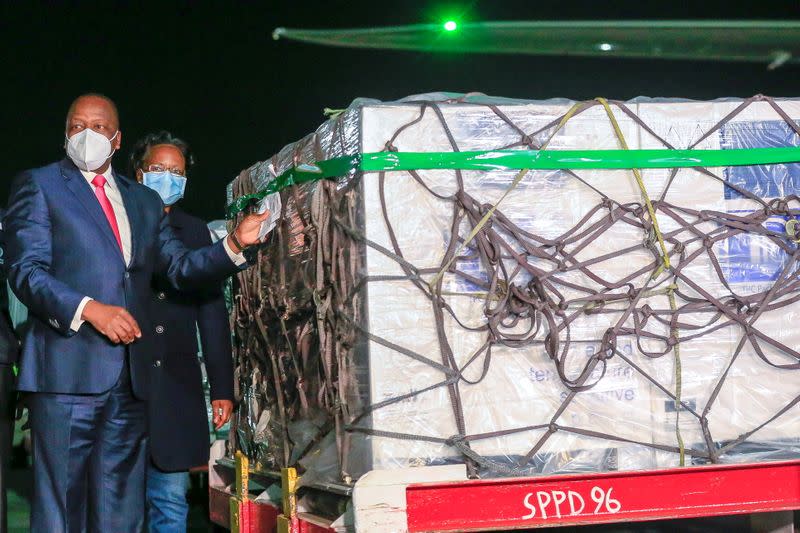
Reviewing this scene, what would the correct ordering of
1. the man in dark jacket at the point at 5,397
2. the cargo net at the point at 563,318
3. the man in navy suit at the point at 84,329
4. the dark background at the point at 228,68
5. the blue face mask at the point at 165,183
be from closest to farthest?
the man in navy suit at the point at 84,329, the cargo net at the point at 563,318, the man in dark jacket at the point at 5,397, the blue face mask at the point at 165,183, the dark background at the point at 228,68

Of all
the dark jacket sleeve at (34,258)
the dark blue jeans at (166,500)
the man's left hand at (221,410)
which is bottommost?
the dark blue jeans at (166,500)

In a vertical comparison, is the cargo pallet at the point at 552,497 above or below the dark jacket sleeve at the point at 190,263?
below

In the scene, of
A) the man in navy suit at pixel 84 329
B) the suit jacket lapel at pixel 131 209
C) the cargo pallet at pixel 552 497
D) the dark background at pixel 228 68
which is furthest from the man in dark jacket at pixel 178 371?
the dark background at pixel 228 68

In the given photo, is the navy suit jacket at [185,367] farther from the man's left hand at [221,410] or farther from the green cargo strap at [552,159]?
the green cargo strap at [552,159]

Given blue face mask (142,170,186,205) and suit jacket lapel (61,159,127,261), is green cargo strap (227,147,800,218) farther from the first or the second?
blue face mask (142,170,186,205)

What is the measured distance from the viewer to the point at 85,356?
3465 millimetres

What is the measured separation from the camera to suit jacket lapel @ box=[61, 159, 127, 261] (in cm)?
356

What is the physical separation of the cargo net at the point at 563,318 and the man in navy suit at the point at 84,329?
0.62 m

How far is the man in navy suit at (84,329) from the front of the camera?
3.42 metres

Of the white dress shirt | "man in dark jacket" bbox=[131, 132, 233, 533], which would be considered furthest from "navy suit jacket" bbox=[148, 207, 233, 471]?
the white dress shirt

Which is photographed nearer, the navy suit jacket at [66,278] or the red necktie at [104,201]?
the navy suit jacket at [66,278]

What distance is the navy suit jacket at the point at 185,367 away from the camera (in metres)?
4.45

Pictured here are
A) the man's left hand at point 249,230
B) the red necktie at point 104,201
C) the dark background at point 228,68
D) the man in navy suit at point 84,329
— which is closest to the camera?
the man in navy suit at point 84,329

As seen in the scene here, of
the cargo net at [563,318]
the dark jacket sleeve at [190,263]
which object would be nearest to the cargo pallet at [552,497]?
the cargo net at [563,318]
